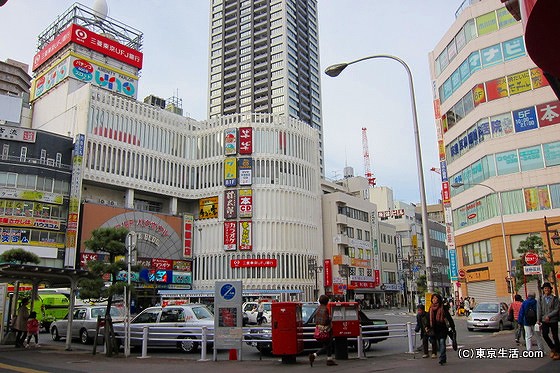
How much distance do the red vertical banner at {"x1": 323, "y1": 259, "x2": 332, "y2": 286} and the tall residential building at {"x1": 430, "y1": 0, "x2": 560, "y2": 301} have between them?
28.0 metres

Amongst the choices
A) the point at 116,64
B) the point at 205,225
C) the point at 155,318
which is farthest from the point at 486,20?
the point at 116,64

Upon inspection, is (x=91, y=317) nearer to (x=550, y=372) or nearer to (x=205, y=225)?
(x=550, y=372)

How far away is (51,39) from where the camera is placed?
72.4 meters

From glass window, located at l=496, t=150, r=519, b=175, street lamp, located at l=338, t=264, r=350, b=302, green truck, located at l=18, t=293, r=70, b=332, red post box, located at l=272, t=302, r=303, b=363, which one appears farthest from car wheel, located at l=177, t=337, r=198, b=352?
street lamp, located at l=338, t=264, r=350, b=302

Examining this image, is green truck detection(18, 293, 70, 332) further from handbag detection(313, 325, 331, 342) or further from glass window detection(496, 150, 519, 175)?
glass window detection(496, 150, 519, 175)

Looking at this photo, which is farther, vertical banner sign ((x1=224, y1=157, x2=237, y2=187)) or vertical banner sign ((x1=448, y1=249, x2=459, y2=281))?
vertical banner sign ((x1=224, y1=157, x2=237, y2=187))

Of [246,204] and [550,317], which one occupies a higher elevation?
[246,204]

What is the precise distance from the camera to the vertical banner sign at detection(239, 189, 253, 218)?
62.1 metres

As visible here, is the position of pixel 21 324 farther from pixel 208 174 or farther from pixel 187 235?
pixel 208 174

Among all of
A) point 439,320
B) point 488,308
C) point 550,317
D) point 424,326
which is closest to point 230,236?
point 488,308

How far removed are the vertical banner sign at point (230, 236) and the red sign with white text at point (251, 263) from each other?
1.75 m

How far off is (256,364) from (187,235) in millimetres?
50845

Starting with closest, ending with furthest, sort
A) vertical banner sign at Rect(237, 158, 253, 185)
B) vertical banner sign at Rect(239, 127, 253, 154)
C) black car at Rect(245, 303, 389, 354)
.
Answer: black car at Rect(245, 303, 389, 354), vertical banner sign at Rect(237, 158, 253, 185), vertical banner sign at Rect(239, 127, 253, 154)

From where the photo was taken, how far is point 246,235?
6144cm
